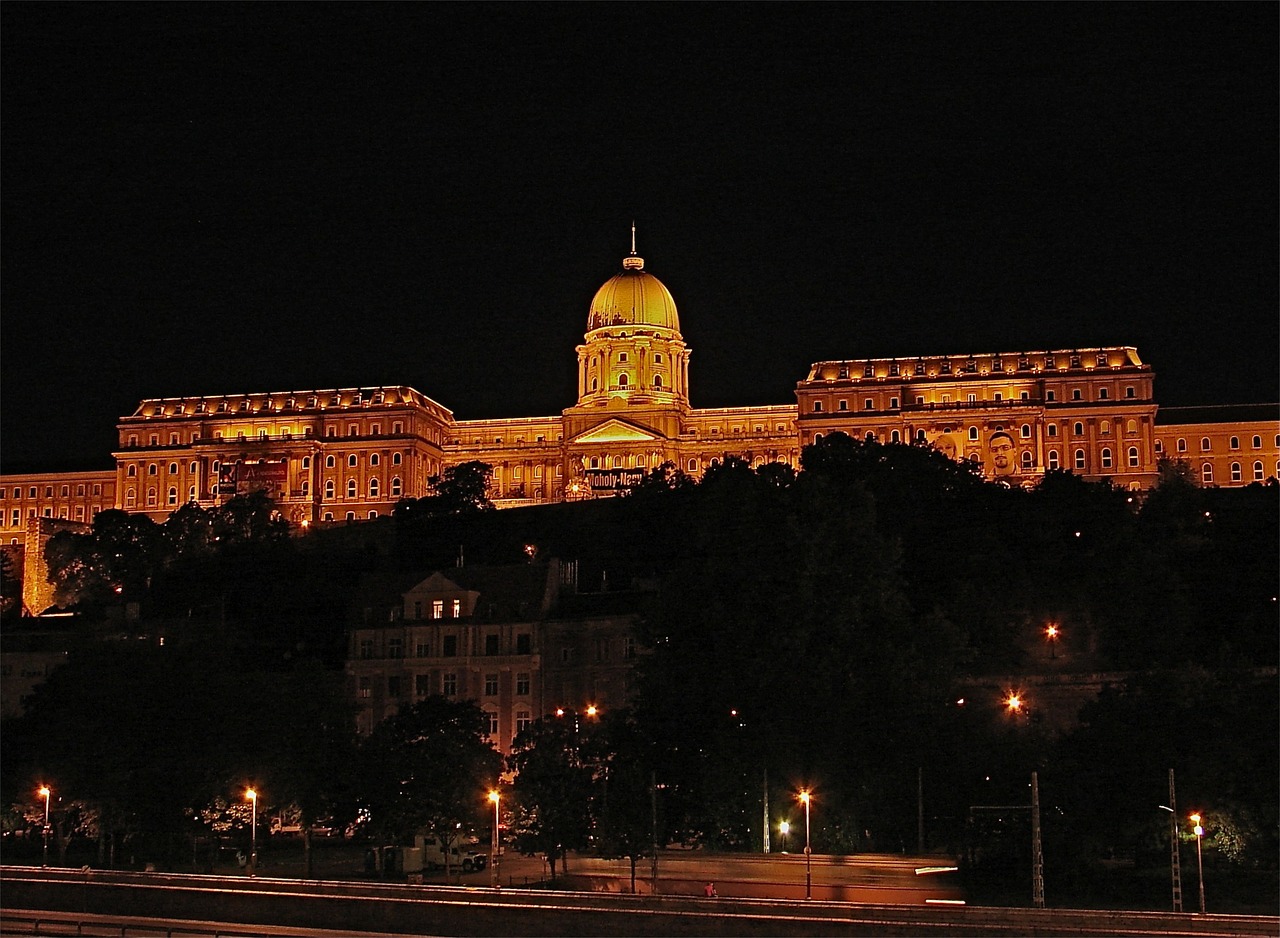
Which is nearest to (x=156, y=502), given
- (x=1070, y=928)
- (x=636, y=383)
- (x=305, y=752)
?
(x=636, y=383)

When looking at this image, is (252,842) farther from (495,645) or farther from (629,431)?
(629,431)

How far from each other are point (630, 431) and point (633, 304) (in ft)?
60.2

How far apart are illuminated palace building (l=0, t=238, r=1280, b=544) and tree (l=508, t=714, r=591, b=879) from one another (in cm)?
8965

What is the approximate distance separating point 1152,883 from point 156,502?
135829mm

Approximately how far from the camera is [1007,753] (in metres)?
66.8

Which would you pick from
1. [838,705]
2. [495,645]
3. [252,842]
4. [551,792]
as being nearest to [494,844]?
[551,792]

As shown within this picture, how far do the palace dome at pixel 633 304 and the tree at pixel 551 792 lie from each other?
389ft

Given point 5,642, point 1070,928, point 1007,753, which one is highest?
point 5,642

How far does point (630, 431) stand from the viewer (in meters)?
176

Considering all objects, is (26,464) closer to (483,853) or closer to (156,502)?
(156,502)

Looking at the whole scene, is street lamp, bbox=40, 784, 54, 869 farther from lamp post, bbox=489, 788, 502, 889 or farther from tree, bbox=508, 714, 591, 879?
tree, bbox=508, 714, 591, 879

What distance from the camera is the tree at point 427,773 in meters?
70.6

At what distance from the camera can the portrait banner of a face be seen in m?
164

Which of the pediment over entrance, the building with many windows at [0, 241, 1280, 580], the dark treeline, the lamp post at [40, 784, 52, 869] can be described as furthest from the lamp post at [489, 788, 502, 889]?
the pediment over entrance
